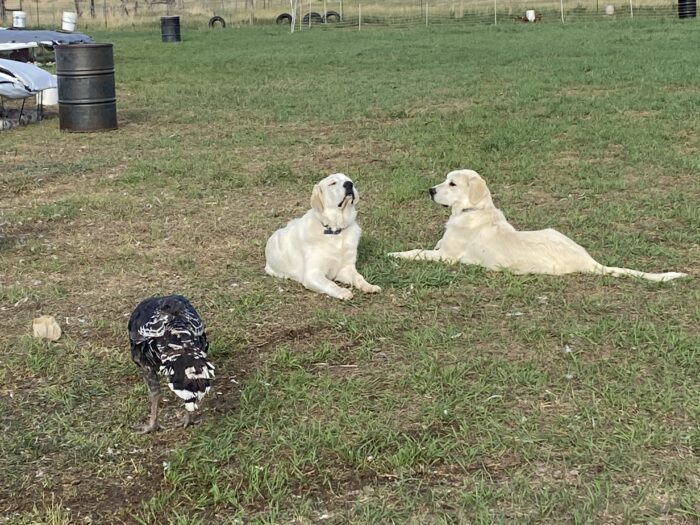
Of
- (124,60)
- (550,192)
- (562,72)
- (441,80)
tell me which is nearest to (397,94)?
(441,80)

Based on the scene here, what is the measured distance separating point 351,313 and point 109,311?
141 centimetres

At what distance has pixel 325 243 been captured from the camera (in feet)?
17.2

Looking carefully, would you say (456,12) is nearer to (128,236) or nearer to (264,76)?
(264,76)

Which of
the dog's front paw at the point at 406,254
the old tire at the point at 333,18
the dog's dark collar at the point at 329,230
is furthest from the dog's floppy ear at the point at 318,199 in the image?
the old tire at the point at 333,18

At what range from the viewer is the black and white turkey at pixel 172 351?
2.98 meters

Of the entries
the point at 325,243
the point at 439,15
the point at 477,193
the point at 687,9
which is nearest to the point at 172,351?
the point at 325,243

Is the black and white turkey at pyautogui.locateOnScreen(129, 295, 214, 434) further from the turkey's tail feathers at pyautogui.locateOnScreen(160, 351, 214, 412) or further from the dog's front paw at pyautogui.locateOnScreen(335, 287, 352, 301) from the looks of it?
the dog's front paw at pyautogui.locateOnScreen(335, 287, 352, 301)

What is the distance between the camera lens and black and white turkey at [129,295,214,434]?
298 centimetres

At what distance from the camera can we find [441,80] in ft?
53.1

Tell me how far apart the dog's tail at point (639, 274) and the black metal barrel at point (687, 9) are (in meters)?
30.5

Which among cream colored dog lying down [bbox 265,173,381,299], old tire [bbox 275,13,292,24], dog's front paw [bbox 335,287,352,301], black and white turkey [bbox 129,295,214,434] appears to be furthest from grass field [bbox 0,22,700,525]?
old tire [bbox 275,13,292,24]

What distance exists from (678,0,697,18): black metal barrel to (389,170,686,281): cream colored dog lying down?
3034cm

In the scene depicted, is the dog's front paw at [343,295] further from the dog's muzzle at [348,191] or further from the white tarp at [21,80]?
the white tarp at [21,80]

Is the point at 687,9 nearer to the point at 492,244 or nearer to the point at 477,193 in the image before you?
the point at 477,193
